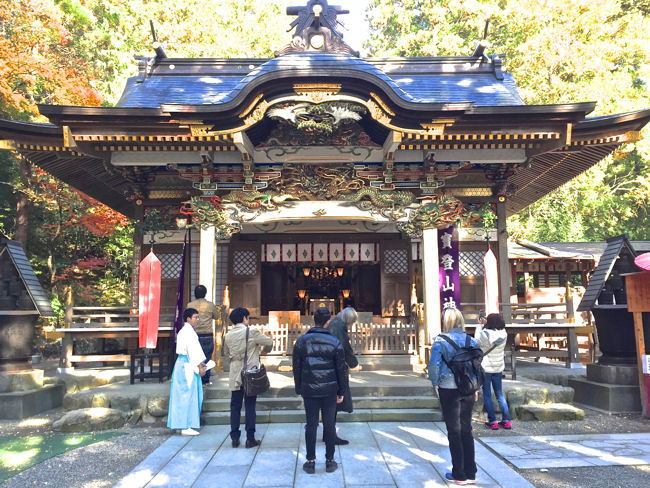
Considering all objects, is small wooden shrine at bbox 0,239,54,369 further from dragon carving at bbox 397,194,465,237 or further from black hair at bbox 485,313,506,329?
black hair at bbox 485,313,506,329

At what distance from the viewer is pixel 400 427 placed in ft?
20.6

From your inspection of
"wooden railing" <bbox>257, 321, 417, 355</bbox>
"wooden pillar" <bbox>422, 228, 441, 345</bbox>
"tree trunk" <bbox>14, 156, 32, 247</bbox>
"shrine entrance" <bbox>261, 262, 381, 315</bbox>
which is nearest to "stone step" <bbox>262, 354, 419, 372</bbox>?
"wooden railing" <bbox>257, 321, 417, 355</bbox>

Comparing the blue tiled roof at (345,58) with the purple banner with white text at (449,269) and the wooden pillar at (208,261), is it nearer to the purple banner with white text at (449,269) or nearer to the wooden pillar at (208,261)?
the wooden pillar at (208,261)

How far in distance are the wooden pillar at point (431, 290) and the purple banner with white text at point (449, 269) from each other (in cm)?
76

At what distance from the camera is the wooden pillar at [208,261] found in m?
8.52

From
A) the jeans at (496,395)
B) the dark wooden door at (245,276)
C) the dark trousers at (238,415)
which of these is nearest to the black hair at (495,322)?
the jeans at (496,395)

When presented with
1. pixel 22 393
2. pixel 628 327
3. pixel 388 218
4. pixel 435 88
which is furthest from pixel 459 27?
pixel 22 393

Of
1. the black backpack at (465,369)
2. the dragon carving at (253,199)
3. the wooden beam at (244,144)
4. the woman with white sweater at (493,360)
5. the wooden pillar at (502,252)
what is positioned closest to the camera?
the black backpack at (465,369)

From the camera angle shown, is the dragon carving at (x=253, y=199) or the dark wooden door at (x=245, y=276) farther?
the dark wooden door at (x=245, y=276)

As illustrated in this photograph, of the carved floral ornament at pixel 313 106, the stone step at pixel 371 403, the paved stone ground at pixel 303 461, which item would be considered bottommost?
the paved stone ground at pixel 303 461

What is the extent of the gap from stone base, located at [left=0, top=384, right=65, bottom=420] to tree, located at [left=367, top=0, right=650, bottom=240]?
1886cm

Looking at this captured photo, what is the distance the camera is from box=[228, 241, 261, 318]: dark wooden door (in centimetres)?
1169

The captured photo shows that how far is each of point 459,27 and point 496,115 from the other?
18.1m

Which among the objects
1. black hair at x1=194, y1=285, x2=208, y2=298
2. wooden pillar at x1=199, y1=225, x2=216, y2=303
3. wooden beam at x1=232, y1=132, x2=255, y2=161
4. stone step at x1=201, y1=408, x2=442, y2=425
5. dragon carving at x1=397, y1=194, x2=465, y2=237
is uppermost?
wooden beam at x1=232, y1=132, x2=255, y2=161
